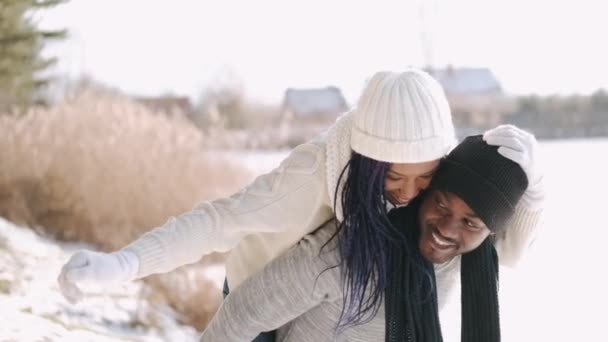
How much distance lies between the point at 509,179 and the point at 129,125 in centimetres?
261

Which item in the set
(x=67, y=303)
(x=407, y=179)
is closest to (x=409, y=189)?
(x=407, y=179)

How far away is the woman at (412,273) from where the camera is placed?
1.09m

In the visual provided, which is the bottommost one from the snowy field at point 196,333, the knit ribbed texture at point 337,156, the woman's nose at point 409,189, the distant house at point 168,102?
the snowy field at point 196,333

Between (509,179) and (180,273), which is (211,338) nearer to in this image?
(509,179)

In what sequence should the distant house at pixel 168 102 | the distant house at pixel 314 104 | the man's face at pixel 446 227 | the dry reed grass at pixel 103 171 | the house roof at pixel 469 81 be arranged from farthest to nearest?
the house roof at pixel 469 81, the distant house at pixel 314 104, the distant house at pixel 168 102, the dry reed grass at pixel 103 171, the man's face at pixel 446 227

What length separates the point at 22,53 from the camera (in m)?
4.93

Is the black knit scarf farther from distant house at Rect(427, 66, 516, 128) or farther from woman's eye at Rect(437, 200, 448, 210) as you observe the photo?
distant house at Rect(427, 66, 516, 128)

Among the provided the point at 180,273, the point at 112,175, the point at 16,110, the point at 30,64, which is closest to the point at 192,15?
the point at 30,64

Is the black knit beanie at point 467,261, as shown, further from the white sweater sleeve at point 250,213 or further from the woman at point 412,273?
the white sweater sleeve at point 250,213

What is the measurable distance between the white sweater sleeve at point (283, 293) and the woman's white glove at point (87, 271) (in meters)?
0.18

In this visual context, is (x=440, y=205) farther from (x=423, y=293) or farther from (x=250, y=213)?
(x=250, y=213)

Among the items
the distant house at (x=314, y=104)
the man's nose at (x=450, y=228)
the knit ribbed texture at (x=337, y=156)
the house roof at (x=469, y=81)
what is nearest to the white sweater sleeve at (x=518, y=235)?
the man's nose at (x=450, y=228)

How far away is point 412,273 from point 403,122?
211mm

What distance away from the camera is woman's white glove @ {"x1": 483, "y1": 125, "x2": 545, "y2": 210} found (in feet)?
3.57
